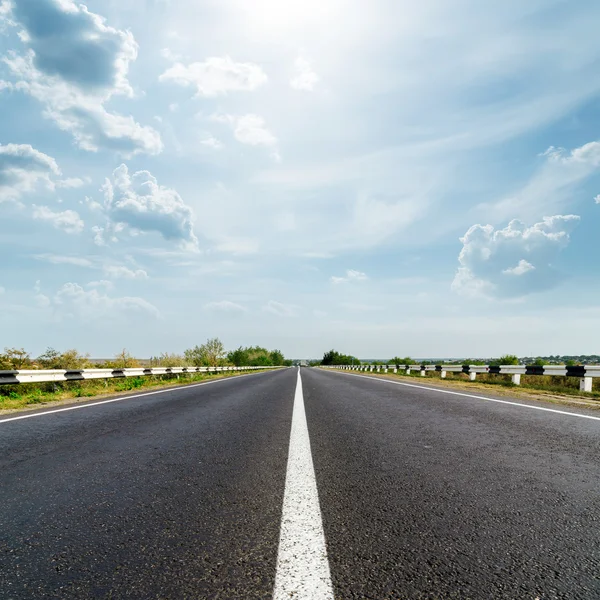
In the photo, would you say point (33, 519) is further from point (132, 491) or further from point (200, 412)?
point (200, 412)

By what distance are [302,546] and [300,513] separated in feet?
1.56

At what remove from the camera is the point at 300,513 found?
2496 millimetres

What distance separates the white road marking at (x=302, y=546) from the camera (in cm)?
163

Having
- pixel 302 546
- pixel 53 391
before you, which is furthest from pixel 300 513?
pixel 53 391

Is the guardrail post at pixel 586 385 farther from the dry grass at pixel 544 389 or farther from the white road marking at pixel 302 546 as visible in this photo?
the white road marking at pixel 302 546

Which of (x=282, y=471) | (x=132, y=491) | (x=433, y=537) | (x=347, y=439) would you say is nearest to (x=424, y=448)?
(x=347, y=439)

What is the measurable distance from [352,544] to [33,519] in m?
1.94

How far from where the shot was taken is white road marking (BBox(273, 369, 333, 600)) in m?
1.63

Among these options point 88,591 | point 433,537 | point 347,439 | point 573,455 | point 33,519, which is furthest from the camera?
point 347,439

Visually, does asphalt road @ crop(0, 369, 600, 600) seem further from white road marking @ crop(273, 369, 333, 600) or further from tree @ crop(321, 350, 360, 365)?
tree @ crop(321, 350, 360, 365)

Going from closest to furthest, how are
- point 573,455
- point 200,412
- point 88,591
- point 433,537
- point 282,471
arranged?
point 88,591, point 433,537, point 282,471, point 573,455, point 200,412

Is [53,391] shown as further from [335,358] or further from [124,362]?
[335,358]

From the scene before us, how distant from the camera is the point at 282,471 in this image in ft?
11.5

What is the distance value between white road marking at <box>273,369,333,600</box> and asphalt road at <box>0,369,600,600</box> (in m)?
0.02
